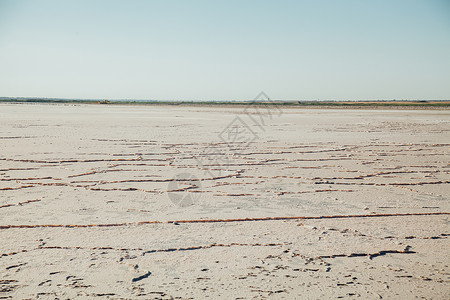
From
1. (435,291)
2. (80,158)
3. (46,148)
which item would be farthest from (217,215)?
(46,148)

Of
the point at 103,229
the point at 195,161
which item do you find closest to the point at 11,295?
the point at 103,229

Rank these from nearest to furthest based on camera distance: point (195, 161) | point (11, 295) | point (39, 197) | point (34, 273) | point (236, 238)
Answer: point (11, 295) < point (34, 273) < point (236, 238) < point (39, 197) < point (195, 161)

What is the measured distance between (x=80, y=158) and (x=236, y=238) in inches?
148

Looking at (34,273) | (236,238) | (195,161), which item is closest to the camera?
(34,273)

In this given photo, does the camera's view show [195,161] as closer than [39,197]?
No

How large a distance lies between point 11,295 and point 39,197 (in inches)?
68.5

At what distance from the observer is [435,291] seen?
5.61 feet

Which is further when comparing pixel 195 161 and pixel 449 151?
pixel 449 151

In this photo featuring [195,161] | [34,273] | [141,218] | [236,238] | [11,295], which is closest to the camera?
[11,295]

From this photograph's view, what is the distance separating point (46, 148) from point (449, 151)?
22.0 ft

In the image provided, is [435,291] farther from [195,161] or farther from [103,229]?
[195,161]

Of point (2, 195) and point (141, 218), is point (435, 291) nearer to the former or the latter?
point (141, 218)

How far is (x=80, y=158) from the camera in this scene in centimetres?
546

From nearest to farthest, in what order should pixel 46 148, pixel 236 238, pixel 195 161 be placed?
pixel 236 238 → pixel 195 161 → pixel 46 148
